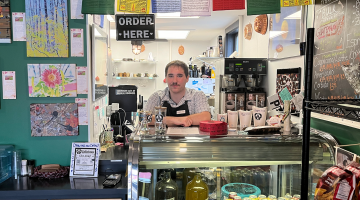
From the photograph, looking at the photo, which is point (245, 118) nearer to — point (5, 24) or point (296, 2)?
point (296, 2)

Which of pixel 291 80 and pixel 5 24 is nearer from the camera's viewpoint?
pixel 5 24

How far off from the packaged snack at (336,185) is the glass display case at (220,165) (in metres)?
0.74

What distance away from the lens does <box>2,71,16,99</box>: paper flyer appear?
254 cm

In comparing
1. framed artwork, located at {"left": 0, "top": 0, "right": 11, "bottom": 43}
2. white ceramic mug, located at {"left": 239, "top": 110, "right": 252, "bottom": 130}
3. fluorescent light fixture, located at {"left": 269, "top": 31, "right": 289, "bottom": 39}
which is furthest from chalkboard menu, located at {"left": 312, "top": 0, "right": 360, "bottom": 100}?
framed artwork, located at {"left": 0, "top": 0, "right": 11, "bottom": 43}

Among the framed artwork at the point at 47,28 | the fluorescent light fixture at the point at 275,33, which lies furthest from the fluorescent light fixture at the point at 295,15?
the framed artwork at the point at 47,28

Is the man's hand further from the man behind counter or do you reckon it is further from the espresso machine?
the espresso machine

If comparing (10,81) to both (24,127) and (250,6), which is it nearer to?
(24,127)

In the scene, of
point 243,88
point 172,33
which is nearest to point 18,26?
point 243,88

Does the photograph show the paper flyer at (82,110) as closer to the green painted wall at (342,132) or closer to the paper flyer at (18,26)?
the paper flyer at (18,26)

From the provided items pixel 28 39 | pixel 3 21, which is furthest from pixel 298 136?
pixel 3 21

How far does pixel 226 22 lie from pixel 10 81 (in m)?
5.21

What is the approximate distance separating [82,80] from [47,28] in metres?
0.54

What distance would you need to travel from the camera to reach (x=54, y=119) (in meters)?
2.63

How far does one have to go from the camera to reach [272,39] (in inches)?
169
